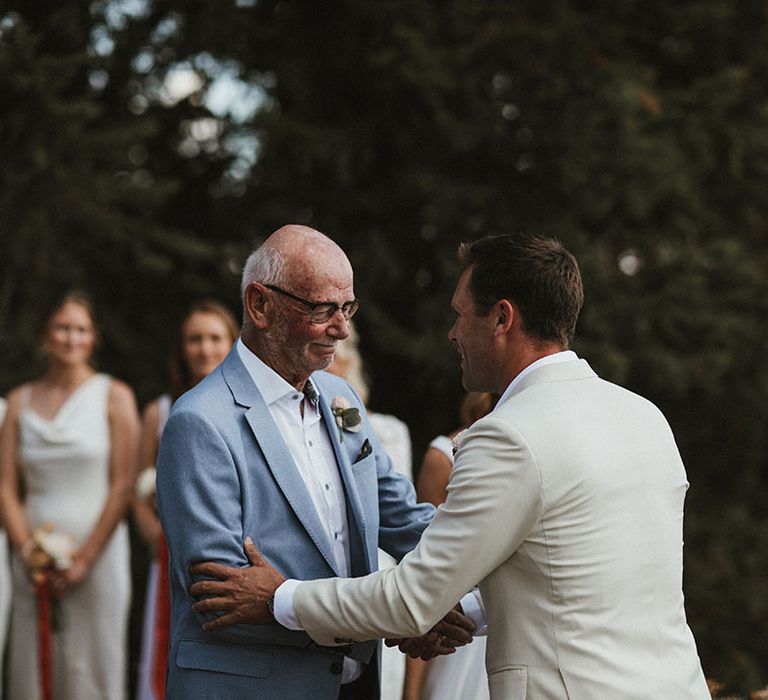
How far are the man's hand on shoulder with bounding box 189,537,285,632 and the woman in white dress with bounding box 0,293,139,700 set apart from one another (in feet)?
12.4

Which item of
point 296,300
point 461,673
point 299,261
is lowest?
point 461,673

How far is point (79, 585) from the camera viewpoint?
21.9ft

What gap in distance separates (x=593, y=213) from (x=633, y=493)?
5666mm

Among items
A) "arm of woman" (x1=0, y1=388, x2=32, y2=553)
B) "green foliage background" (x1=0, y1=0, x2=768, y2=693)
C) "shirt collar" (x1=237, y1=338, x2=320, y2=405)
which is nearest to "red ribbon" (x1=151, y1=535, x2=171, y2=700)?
"arm of woman" (x1=0, y1=388, x2=32, y2=553)

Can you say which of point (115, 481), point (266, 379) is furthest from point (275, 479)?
point (115, 481)

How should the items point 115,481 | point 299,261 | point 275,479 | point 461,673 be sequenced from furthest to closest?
point 115,481 < point 461,673 < point 299,261 < point 275,479

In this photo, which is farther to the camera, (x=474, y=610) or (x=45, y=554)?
(x=45, y=554)

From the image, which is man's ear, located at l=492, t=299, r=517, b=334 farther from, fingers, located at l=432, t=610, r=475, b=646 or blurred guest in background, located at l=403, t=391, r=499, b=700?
blurred guest in background, located at l=403, t=391, r=499, b=700

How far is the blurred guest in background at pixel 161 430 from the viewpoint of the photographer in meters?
6.28

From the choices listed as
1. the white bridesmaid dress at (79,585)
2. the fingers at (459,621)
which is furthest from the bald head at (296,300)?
the white bridesmaid dress at (79,585)

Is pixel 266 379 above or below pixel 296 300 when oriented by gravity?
below

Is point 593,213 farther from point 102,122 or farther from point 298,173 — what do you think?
point 102,122

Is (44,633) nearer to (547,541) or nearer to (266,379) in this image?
(266,379)

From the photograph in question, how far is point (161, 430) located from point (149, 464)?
283mm
